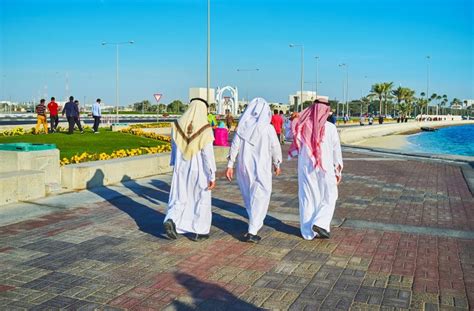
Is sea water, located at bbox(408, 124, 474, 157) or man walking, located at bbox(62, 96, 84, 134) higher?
man walking, located at bbox(62, 96, 84, 134)

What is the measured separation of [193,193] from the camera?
6.45 meters

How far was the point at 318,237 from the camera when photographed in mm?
6625

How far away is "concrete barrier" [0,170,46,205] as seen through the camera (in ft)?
25.7

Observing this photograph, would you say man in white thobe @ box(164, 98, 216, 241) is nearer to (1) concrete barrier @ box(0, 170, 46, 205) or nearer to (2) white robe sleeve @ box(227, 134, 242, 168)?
(2) white robe sleeve @ box(227, 134, 242, 168)

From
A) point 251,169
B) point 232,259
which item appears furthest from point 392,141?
point 232,259

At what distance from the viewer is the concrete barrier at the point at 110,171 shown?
9562mm

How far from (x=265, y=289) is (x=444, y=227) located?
3.99 metres

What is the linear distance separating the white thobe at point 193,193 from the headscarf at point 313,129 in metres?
1.30

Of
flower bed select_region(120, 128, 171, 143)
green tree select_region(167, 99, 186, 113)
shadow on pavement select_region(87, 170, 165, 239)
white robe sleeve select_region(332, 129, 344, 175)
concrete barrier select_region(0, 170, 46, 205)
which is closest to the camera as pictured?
white robe sleeve select_region(332, 129, 344, 175)

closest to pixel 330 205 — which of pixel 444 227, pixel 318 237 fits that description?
pixel 318 237

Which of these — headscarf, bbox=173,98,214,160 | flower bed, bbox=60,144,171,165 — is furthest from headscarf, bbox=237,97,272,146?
flower bed, bbox=60,144,171,165

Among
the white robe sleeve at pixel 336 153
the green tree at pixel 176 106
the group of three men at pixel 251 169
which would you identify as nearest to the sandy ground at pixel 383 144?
the white robe sleeve at pixel 336 153

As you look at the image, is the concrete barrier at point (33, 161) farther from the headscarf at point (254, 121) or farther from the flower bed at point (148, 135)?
the flower bed at point (148, 135)

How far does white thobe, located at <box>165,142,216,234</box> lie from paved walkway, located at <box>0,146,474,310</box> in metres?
0.27
